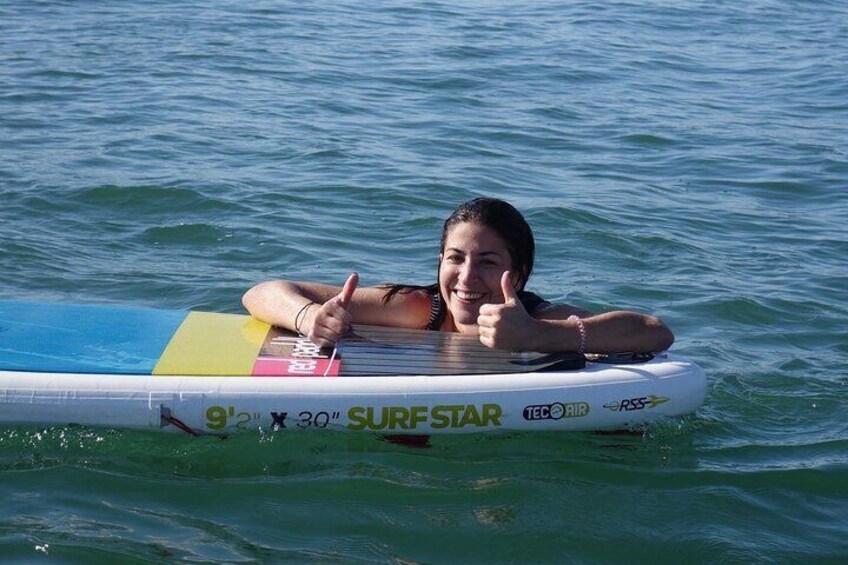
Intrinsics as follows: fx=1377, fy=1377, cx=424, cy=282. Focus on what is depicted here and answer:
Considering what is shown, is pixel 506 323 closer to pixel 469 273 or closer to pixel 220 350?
pixel 469 273

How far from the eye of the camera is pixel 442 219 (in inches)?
338

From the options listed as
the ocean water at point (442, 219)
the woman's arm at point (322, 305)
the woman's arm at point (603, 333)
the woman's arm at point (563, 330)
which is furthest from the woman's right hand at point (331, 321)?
the woman's arm at point (603, 333)

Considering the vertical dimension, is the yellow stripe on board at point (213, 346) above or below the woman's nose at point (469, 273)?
below

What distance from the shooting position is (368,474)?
4.91 meters

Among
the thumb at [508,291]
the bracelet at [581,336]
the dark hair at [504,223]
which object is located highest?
the dark hair at [504,223]

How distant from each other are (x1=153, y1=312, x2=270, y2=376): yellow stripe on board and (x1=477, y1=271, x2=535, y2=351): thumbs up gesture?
0.88m

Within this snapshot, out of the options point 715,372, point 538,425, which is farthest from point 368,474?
point 715,372

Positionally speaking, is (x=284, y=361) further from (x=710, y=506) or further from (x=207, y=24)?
(x=207, y=24)

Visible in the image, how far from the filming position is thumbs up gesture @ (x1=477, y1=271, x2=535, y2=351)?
500 centimetres

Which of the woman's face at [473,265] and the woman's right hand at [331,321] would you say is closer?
the woman's right hand at [331,321]

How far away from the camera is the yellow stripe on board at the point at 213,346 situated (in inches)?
198

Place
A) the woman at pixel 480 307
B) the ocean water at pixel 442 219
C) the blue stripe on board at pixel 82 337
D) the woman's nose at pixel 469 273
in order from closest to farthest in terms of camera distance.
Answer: the ocean water at pixel 442 219 → the blue stripe on board at pixel 82 337 → the woman at pixel 480 307 → the woman's nose at pixel 469 273

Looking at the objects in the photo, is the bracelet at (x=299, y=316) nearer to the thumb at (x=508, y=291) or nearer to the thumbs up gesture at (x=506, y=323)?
the thumbs up gesture at (x=506, y=323)

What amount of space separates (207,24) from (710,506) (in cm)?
1108
